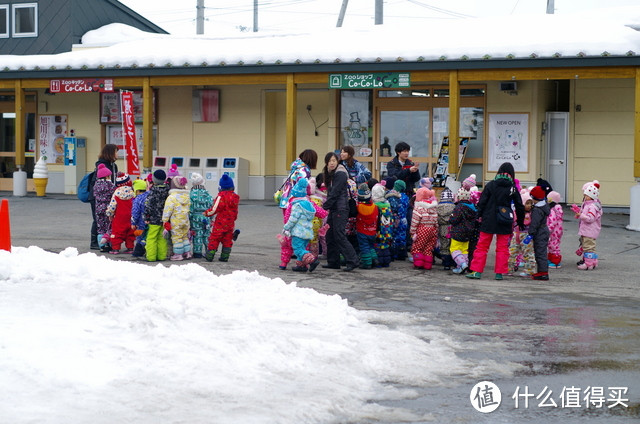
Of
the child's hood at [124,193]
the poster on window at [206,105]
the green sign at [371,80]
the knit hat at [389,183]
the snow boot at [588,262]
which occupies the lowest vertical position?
the snow boot at [588,262]

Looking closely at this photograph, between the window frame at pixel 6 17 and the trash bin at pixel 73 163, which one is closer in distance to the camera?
the trash bin at pixel 73 163

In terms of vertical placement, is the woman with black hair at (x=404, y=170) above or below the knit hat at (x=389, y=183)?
above

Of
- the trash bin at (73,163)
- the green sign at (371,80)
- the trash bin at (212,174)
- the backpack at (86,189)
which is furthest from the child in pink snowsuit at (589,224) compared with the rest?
the trash bin at (73,163)

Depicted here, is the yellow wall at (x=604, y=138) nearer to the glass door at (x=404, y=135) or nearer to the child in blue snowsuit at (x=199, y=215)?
the glass door at (x=404, y=135)

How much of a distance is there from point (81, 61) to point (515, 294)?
17.1 meters

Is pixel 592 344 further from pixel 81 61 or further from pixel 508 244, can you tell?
pixel 81 61

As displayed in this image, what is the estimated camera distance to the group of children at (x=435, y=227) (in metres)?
11.9

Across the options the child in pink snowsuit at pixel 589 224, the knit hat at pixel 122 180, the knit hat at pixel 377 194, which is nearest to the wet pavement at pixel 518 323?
the child in pink snowsuit at pixel 589 224

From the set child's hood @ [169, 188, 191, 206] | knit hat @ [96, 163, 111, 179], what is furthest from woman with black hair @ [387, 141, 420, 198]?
knit hat @ [96, 163, 111, 179]

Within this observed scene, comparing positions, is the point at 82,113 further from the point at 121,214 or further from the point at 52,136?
the point at 121,214

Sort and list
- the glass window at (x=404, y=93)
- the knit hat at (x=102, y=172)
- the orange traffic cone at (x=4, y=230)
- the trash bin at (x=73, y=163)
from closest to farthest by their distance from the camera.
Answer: the orange traffic cone at (x=4, y=230), the knit hat at (x=102, y=172), the glass window at (x=404, y=93), the trash bin at (x=73, y=163)

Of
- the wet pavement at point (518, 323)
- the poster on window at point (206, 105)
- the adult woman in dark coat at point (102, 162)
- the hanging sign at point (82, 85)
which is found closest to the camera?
the wet pavement at point (518, 323)

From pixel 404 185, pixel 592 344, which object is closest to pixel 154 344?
pixel 592 344

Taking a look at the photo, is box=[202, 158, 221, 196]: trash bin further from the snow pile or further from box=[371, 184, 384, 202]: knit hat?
the snow pile
